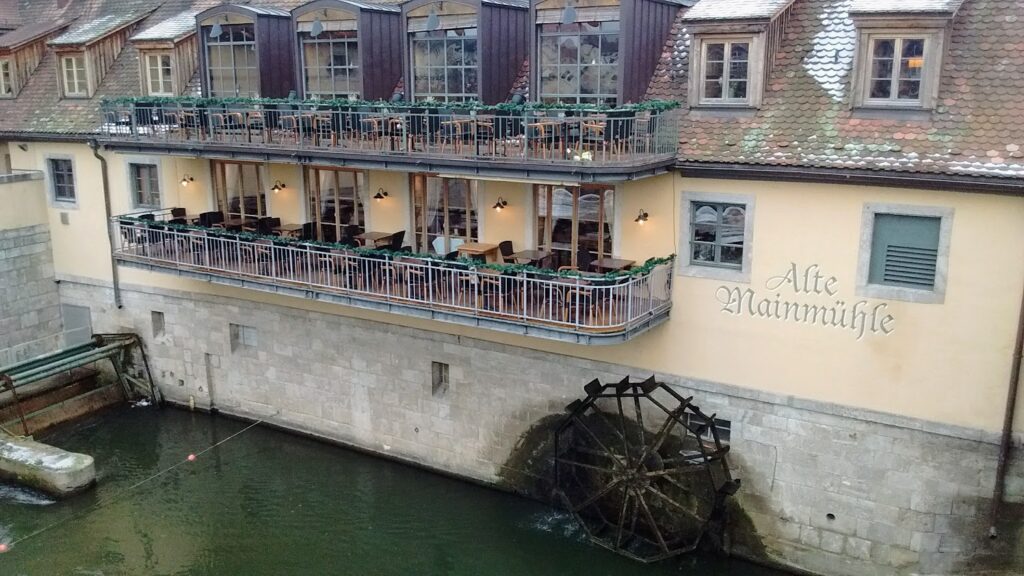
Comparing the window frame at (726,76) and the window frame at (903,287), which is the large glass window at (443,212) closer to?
the window frame at (726,76)

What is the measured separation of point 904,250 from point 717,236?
306cm

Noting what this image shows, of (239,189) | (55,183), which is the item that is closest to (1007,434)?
(239,189)

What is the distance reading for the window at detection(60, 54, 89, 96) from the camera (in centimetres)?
2450

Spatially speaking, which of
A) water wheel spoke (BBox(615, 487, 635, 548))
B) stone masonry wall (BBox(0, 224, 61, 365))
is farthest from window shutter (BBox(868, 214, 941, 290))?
stone masonry wall (BBox(0, 224, 61, 365))

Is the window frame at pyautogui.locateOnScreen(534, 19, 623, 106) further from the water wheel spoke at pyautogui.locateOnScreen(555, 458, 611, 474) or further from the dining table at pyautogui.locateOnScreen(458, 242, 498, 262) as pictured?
the water wheel spoke at pyautogui.locateOnScreen(555, 458, 611, 474)

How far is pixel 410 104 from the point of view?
55.4 feet

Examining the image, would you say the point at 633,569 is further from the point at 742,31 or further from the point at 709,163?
the point at 742,31

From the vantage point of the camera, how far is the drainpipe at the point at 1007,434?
43.8 ft

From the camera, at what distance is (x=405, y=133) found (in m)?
16.9

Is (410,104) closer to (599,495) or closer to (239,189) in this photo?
(239,189)

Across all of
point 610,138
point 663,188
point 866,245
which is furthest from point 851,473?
point 610,138

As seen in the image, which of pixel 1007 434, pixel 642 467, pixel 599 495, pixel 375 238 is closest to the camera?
pixel 1007 434

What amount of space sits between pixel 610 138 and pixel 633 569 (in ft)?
25.3

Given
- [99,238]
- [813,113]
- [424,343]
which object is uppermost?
[813,113]
